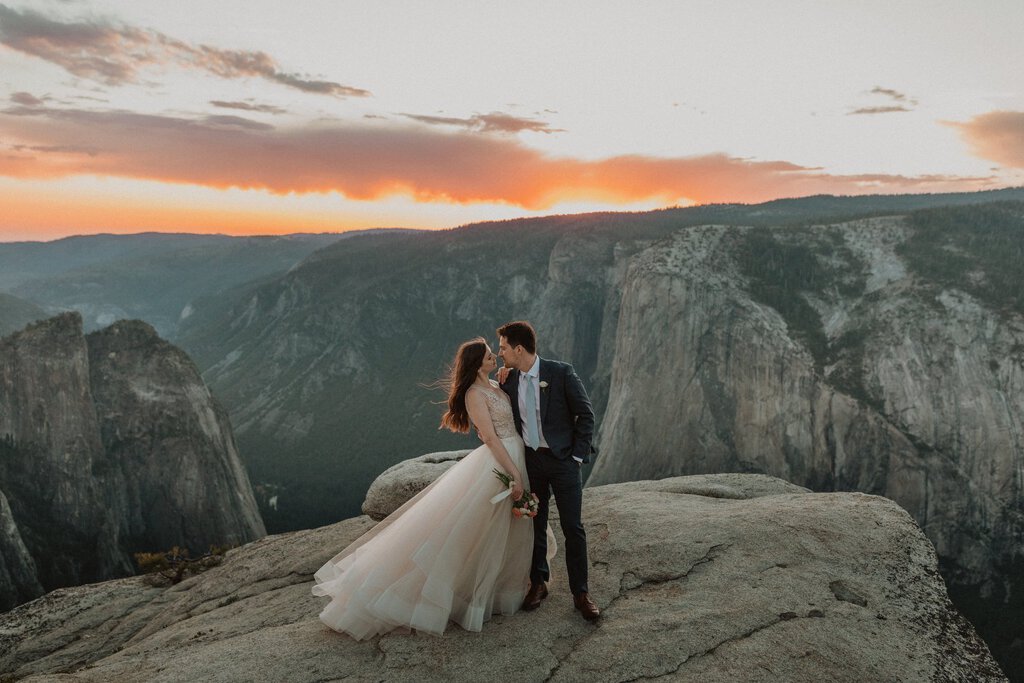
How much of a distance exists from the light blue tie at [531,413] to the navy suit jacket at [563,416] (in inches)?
3.8

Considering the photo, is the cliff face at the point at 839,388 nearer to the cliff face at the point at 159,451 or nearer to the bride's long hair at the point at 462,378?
the cliff face at the point at 159,451

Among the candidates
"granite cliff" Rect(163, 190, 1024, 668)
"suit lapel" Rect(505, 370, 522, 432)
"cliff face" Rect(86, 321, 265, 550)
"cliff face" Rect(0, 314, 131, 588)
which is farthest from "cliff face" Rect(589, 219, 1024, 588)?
"suit lapel" Rect(505, 370, 522, 432)

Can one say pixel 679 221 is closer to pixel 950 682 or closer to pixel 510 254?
pixel 510 254

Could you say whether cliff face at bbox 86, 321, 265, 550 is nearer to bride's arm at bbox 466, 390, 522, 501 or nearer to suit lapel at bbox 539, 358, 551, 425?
bride's arm at bbox 466, 390, 522, 501

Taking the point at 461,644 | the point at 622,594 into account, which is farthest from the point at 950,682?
the point at 461,644

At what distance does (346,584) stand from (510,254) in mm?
178088

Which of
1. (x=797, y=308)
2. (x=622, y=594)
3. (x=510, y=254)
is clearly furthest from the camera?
(x=510, y=254)

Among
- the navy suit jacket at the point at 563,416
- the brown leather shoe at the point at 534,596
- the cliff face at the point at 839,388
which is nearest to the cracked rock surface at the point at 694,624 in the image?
the brown leather shoe at the point at 534,596

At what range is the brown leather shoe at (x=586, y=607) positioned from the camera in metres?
8.74

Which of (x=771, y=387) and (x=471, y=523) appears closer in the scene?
(x=471, y=523)

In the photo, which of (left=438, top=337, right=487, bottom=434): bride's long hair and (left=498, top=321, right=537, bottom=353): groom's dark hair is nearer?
(left=498, top=321, right=537, bottom=353): groom's dark hair

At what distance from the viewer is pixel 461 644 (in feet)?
27.1

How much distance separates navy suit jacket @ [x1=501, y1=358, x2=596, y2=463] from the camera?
8414 mm

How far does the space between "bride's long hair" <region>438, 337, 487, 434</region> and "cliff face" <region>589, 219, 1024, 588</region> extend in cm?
6719
